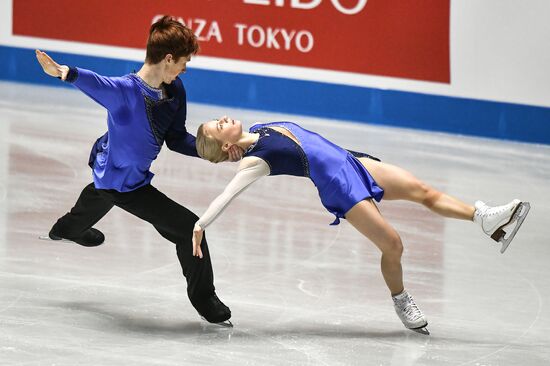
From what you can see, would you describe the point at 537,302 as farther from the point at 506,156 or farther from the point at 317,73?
the point at 317,73

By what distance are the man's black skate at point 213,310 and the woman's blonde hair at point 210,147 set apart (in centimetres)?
60

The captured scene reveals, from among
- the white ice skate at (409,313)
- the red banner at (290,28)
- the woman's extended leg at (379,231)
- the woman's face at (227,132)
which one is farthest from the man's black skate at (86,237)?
the red banner at (290,28)

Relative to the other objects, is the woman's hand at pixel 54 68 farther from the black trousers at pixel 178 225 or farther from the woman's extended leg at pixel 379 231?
the woman's extended leg at pixel 379 231

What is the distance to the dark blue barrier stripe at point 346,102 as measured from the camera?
10.5m

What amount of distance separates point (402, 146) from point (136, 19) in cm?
327

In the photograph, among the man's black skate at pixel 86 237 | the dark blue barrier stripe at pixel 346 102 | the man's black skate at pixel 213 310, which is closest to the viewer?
the man's black skate at pixel 213 310

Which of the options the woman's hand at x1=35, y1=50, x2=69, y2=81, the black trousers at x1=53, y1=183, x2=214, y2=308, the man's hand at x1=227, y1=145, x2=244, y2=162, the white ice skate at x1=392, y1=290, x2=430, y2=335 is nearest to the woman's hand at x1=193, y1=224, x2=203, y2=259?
the black trousers at x1=53, y1=183, x2=214, y2=308

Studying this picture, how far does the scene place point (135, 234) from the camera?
6.44 metres

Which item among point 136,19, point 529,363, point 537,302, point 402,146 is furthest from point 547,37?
point 529,363

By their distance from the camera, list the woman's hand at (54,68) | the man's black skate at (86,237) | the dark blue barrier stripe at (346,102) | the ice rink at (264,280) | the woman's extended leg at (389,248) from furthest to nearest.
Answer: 1. the dark blue barrier stripe at (346,102)
2. the man's black skate at (86,237)
3. the woman's extended leg at (389,248)
4. the ice rink at (264,280)
5. the woman's hand at (54,68)

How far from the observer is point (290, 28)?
435 inches

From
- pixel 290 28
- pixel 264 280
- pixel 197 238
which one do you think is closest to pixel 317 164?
pixel 197 238

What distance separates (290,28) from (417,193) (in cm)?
634

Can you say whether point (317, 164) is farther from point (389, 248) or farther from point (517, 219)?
point (517, 219)
